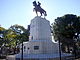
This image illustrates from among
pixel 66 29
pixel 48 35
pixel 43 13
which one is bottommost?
pixel 48 35

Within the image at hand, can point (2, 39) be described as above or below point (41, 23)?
below

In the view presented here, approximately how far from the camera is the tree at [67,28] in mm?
37353

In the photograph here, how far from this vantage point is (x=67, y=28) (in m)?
37.9

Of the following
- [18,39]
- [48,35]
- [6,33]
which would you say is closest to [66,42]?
[48,35]

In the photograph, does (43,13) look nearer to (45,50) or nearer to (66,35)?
(45,50)

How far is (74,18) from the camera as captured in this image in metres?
38.8

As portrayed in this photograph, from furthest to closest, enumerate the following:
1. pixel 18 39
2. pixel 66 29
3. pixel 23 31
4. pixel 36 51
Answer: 1. pixel 23 31
2. pixel 18 39
3. pixel 66 29
4. pixel 36 51

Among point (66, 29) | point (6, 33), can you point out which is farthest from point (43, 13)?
point (6, 33)

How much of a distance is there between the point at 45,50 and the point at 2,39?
20.1 meters

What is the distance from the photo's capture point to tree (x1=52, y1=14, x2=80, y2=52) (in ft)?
123

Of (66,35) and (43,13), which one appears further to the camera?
(66,35)

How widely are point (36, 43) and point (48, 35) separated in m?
4.54

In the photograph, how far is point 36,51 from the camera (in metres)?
22.8

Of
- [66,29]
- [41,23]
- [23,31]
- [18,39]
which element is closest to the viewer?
[41,23]
